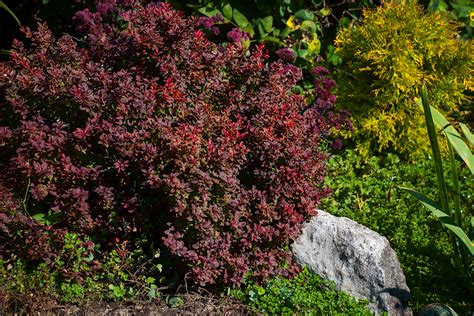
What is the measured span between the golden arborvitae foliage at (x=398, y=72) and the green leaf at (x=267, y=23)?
0.65 metres

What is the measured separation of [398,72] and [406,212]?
4.30 feet

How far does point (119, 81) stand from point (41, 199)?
0.86 meters

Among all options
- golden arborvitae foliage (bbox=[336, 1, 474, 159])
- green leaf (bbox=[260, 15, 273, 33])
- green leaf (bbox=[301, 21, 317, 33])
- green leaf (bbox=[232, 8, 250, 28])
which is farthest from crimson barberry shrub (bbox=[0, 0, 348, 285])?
green leaf (bbox=[301, 21, 317, 33])

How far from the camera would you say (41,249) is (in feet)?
14.3

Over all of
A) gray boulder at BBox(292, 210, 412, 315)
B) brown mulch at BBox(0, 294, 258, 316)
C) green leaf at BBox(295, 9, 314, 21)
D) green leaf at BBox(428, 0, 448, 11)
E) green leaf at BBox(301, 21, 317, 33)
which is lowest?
brown mulch at BBox(0, 294, 258, 316)

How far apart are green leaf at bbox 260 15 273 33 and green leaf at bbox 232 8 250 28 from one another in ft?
0.51

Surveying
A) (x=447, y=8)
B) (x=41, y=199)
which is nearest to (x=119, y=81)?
(x=41, y=199)

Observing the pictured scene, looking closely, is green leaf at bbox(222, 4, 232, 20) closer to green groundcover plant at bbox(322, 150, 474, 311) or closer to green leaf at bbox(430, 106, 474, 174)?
green groundcover plant at bbox(322, 150, 474, 311)

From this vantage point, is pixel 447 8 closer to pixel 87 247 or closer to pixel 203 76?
pixel 203 76

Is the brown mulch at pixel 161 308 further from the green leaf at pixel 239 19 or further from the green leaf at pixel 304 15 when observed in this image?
the green leaf at pixel 304 15

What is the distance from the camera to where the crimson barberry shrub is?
4.22 meters

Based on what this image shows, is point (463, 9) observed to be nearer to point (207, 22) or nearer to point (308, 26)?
point (308, 26)

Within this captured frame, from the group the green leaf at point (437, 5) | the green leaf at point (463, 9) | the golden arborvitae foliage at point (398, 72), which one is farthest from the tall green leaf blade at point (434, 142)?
the green leaf at point (463, 9)

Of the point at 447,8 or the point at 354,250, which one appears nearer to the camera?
the point at 354,250
